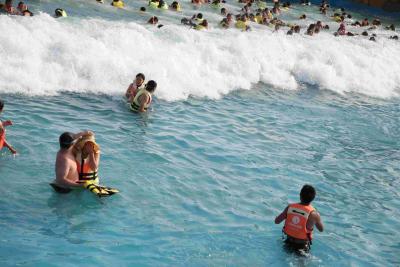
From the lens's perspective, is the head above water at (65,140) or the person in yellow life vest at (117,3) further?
the person in yellow life vest at (117,3)

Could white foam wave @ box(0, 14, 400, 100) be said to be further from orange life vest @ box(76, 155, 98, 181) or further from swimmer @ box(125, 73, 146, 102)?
orange life vest @ box(76, 155, 98, 181)

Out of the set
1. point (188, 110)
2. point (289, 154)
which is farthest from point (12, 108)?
point (289, 154)

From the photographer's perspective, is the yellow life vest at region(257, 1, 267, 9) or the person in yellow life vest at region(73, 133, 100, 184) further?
the yellow life vest at region(257, 1, 267, 9)

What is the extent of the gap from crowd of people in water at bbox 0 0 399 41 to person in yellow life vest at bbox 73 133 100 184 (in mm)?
11161

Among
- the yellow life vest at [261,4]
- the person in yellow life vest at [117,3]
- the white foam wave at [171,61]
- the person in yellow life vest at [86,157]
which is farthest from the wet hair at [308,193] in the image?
the yellow life vest at [261,4]

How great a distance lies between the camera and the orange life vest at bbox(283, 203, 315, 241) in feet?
25.5

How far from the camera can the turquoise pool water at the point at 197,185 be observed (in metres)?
7.69

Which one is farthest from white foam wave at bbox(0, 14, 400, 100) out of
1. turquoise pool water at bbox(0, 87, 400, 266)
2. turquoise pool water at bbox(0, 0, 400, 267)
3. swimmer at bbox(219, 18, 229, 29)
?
swimmer at bbox(219, 18, 229, 29)

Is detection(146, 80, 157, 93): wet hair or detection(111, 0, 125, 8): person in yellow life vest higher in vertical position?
detection(111, 0, 125, 8): person in yellow life vest

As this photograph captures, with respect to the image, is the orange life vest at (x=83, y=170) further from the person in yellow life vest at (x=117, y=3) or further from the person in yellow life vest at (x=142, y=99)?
the person in yellow life vest at (x=117, y=3)

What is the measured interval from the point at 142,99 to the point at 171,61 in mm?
4172

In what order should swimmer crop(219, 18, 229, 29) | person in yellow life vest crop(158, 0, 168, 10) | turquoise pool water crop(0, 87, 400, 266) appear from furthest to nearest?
person in yellow life vest crop(158, 0, 168, 10), swimmer crop(219, 18, 229, 29), turquoise pool water crop(0, 87, 400, 266)

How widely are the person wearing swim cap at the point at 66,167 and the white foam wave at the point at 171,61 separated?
5452mm

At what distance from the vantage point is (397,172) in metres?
12.2
